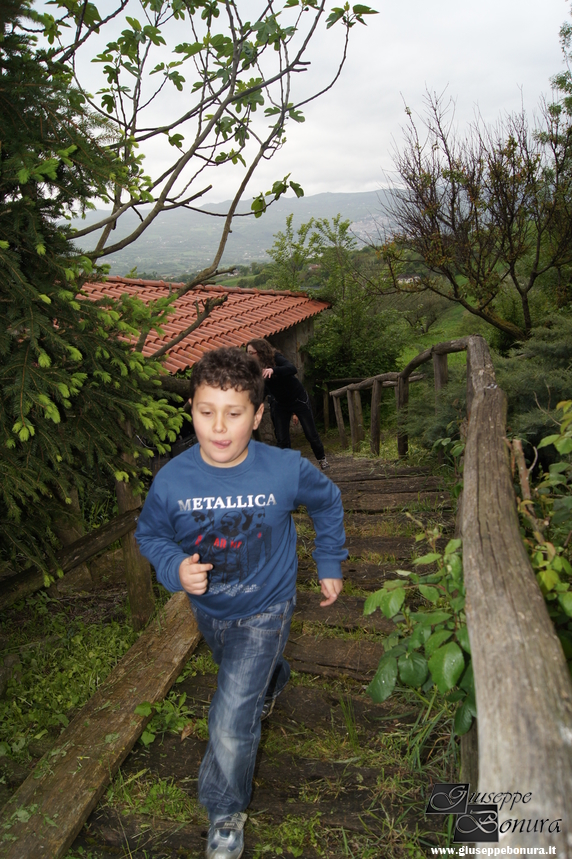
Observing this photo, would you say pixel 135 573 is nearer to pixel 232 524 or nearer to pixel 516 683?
pixel 232 524

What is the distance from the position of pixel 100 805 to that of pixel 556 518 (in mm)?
1986

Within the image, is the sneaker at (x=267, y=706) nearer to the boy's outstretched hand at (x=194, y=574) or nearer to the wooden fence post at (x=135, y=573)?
the boy's outstretched hand at (x=194, y=574)

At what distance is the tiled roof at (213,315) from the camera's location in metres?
7.93

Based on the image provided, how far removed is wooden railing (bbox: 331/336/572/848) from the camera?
31.1 inches

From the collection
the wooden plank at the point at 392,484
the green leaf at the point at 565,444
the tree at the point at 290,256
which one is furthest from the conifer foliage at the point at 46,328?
the tree at the point at 290,256

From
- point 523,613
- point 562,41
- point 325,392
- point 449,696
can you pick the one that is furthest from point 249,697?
point 562,41

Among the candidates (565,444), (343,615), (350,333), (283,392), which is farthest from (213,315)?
(565,444)

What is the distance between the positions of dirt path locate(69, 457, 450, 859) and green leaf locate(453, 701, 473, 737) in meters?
0.57

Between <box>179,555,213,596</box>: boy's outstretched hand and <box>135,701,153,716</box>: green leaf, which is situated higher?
<box>179,555,213,596</box>: boy's outstretched hand

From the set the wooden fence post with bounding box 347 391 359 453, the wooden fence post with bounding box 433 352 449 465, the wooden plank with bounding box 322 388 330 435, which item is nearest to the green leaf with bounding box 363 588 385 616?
the wooden fence post with bounding box 433 352 449 465

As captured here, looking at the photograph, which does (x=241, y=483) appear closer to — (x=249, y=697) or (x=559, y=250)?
(x=249, y=697)

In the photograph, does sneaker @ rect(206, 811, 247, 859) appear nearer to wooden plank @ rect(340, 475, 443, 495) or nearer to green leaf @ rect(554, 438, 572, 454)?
green leaf @ rect(554, 438, 572, 454)

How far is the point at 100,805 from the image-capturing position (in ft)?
7.00

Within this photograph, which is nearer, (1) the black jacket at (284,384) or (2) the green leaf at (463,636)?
(2) the green leaf at (463,636)
